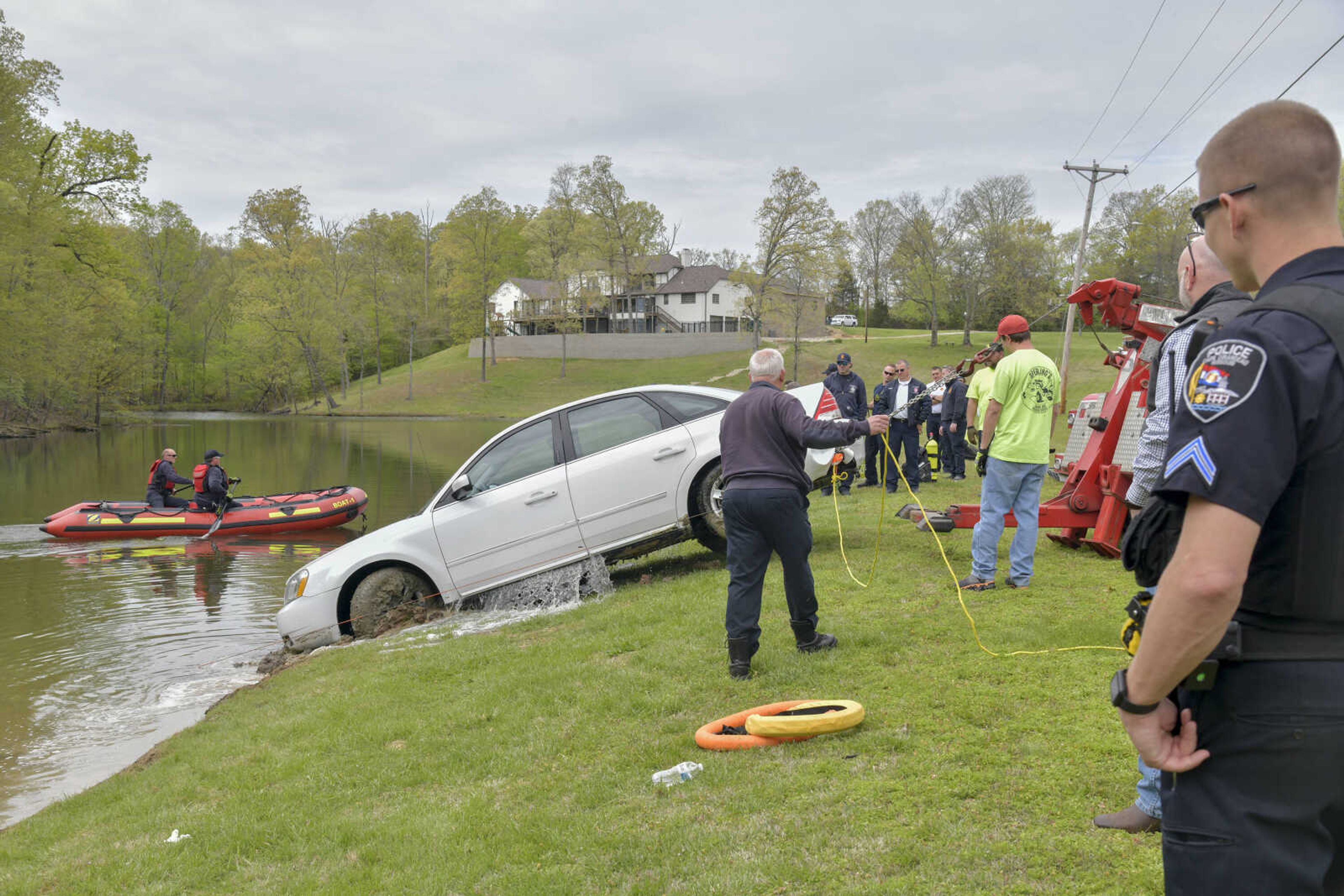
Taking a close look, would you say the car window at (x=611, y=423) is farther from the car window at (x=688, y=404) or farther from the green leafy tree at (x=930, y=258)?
the green leafy tree at (x=930, y=258)

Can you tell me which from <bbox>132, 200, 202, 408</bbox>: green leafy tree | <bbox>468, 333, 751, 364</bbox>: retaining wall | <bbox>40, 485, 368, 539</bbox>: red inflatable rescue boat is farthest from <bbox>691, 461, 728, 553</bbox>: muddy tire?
<bbox>132, 200, 202, 408</bbox>: green leafy tree

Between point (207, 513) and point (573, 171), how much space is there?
63170mm

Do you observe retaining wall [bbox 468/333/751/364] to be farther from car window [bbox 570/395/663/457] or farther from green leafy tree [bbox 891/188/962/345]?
car window [bbox 570/395/663/457]

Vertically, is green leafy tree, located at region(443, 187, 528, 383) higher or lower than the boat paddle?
higher

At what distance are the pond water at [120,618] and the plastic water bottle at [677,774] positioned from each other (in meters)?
4.91

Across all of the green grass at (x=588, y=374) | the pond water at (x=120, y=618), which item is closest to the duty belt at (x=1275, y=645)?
the pond water at (x=120, y=618)

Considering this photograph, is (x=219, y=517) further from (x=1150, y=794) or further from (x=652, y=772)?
(x=1150, y=794)

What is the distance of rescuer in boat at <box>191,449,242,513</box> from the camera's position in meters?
18.1

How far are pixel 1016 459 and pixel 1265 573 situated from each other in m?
5.83

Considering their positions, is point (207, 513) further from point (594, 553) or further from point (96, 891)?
A: point (96, 891)

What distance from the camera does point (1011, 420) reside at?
7.30 metres

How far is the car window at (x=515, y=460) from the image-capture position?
30.5 feet

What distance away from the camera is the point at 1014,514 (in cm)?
748

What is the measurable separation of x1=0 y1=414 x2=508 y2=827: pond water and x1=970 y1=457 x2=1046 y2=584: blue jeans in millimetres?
7298
